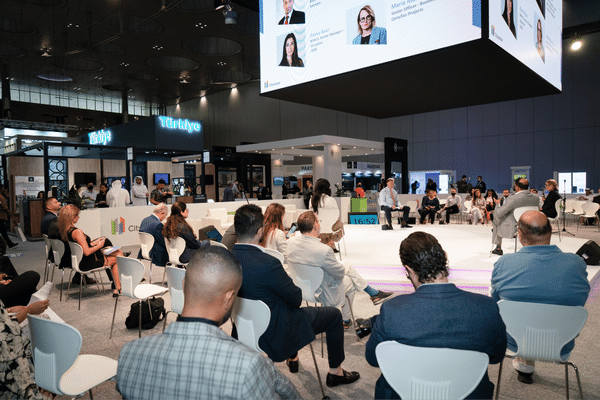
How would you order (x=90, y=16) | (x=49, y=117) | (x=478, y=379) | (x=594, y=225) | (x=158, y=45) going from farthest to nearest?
(x=49, y=117) < (x=158, y=45) < (x=90, y=16) < (x=594, y=225) < (x=478, y=379)

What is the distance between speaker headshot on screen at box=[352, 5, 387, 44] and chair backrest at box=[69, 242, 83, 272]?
4525 millimetres

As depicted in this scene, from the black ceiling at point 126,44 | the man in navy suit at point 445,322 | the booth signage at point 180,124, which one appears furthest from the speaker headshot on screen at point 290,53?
the booth signage at point 180,124

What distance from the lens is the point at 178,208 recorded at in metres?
4.72

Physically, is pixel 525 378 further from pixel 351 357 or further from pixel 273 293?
pixel 273 293

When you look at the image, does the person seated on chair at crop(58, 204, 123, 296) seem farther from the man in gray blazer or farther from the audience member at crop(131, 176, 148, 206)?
the audience member at crop(131, 176, 148, 206)

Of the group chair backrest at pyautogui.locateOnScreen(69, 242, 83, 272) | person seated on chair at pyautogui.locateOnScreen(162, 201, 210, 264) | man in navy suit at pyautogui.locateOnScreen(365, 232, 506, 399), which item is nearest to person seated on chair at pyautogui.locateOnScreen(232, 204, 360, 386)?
man in navy suit at pyautogui.locateOnScreen(365, 232, 506, 399)

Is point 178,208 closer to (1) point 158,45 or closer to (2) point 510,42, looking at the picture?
(2) point 510,42

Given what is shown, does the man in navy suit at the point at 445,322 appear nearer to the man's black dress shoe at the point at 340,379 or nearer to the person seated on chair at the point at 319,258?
the man's black dress shoe at the point at 340,379

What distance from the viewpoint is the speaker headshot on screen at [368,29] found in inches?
198

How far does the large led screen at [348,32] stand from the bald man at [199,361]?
14.7ft

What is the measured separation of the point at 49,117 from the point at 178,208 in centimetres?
2414

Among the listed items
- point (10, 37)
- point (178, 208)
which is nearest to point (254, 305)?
point (178, 208)

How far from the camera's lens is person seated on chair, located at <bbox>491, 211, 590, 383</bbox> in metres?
2.14

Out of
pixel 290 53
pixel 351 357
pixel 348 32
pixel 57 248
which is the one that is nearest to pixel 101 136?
pixel 290 53
